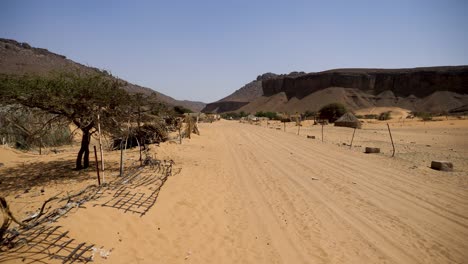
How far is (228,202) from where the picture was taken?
6.68 meters

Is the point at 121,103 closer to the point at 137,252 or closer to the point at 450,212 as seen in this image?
the point at 137,252

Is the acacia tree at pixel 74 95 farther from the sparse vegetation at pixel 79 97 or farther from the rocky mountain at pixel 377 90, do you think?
the rocky mountain at pixel 377 90

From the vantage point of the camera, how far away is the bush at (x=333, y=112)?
3903cm

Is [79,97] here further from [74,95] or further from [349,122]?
[349,122]

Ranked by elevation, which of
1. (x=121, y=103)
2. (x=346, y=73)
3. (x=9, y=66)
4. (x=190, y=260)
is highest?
(x=346, y=73)

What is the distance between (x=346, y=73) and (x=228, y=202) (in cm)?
9767

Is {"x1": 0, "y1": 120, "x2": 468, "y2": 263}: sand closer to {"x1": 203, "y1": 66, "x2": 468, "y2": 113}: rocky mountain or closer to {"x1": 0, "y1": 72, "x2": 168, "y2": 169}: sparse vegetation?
{"x1": 0, "y1": 72, "x2": 168, "y2": 169}: sparse vegetation

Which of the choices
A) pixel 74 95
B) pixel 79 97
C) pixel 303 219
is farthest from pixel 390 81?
pixel 74 95

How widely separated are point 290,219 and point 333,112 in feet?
120

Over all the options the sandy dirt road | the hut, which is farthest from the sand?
the hut

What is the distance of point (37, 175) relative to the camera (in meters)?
9.06

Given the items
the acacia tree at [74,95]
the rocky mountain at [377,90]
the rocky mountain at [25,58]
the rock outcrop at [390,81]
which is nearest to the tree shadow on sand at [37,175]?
the acacia tree at [74,95]

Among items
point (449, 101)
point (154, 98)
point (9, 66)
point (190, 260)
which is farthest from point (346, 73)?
point (190, 260)

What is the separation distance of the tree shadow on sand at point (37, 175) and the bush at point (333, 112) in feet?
114
